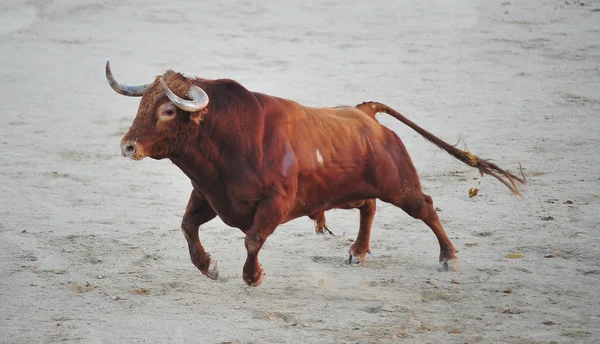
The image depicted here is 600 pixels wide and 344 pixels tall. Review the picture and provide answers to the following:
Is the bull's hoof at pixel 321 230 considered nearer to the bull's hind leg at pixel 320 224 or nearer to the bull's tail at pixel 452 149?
the bull's hind leg at pixel 320 224

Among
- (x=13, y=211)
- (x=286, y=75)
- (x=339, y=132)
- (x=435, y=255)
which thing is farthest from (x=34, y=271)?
(x=286, y=75)

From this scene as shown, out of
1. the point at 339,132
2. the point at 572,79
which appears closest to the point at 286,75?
the point at 572,79

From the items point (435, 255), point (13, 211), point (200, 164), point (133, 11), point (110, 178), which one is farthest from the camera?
point (133, 11)

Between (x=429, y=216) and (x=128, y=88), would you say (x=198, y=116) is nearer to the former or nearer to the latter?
A: (x=128, y=88)

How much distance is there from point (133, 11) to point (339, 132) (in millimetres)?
9732

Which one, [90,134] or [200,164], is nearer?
[200,164]

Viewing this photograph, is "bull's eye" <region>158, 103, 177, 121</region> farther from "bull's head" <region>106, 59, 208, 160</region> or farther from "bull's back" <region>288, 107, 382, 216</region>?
"bull's back" <region>288, 107, 382, 216</region>

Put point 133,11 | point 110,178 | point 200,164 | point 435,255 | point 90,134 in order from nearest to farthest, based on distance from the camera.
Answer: point 200,164 < point 435,255 < point 110,178 < point 90,134 < point 133,11

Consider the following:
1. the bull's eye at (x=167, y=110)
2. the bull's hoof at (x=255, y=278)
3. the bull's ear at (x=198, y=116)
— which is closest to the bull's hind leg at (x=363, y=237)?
the bull's hoof at (x=255, y=278)

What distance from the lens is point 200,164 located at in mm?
6629

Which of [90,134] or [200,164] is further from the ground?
[200,164]

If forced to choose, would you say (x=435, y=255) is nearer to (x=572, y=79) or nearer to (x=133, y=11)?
(x=572, y=79)

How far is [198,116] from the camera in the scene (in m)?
6.57

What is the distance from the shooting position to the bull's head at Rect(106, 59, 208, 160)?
21.0 ft
